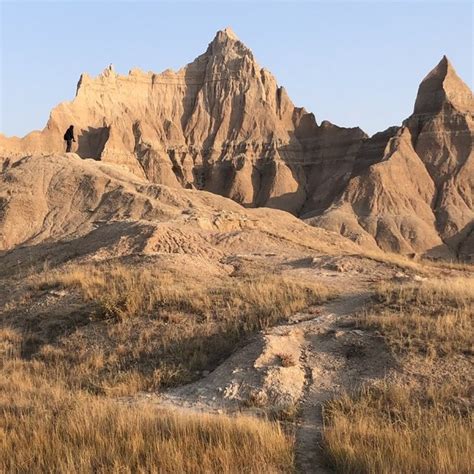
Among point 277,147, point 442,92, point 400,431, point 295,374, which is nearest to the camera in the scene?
point 400,431

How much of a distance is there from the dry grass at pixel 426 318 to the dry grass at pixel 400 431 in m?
1.24

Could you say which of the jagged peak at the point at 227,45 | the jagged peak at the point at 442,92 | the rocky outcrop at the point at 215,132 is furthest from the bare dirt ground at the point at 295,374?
the jagged peak at the point at 227,45

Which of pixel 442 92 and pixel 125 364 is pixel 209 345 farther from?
pixel 442 92

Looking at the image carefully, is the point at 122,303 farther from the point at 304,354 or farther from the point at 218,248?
the point at 218,248

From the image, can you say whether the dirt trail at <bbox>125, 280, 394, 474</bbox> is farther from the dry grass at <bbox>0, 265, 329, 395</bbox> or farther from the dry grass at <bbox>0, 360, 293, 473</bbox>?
the dry grass at <bbox>0, 360, 293, 473</bbox>

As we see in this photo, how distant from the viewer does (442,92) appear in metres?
71.2

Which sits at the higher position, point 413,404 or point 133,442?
point 133,442

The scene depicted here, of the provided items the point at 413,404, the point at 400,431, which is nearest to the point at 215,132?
the point at 413,404

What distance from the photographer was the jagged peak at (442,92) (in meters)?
70.8

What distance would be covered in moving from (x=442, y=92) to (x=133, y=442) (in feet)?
238

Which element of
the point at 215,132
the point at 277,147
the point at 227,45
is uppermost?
the point at 227,45

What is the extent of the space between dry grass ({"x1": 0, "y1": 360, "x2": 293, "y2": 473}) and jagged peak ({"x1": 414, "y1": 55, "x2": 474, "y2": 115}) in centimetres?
7004

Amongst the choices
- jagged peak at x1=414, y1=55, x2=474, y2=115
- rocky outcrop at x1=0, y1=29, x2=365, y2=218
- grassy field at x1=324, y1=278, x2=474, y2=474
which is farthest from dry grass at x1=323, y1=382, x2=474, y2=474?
jagged peak at x1=414, y1=55, x2=474, y2=115

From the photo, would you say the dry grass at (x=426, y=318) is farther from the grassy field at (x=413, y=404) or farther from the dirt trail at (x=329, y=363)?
the dirt trail at (x=329, y=363)
